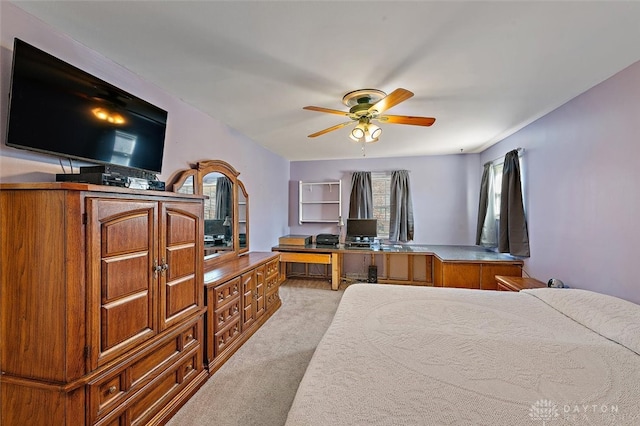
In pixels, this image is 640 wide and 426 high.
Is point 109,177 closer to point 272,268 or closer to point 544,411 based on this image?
point 544,411

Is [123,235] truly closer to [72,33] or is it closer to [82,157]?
[82,157]

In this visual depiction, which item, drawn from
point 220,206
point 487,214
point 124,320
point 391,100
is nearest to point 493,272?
point 487,214

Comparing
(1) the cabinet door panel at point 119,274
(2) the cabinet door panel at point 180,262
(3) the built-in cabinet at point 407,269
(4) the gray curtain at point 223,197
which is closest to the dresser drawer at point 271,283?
(4) the gray curtain at point 223,197

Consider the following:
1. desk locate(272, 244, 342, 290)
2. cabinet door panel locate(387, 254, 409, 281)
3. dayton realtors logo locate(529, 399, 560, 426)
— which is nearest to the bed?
dayton realtors logo locate(529, 399, 560, 426)

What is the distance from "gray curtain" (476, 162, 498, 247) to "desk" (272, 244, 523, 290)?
0.20m

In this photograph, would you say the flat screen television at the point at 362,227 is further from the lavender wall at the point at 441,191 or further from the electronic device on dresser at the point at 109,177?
the electronic device on dresser at the point at 109,177

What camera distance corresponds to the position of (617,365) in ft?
4.11

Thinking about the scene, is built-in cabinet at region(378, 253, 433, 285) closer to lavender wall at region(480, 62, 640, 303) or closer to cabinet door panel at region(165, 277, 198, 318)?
lavender wall at region(480, 62, 640, 303)

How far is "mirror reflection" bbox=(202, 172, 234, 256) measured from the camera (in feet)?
9.50

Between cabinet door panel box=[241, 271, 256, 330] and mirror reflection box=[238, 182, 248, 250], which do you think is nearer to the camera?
cabinet door panel box=[241, 271, 256, 330]

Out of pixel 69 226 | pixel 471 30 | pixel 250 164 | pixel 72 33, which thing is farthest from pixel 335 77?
pixel 250 164

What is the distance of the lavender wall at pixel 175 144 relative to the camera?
1394 mm

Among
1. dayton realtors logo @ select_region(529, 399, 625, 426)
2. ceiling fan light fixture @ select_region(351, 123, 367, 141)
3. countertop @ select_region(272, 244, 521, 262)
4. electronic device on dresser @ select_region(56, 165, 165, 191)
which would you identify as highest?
ceiling fan light fixture @ select_region(351, 123, 367, 141)

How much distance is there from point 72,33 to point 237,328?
102 inches
